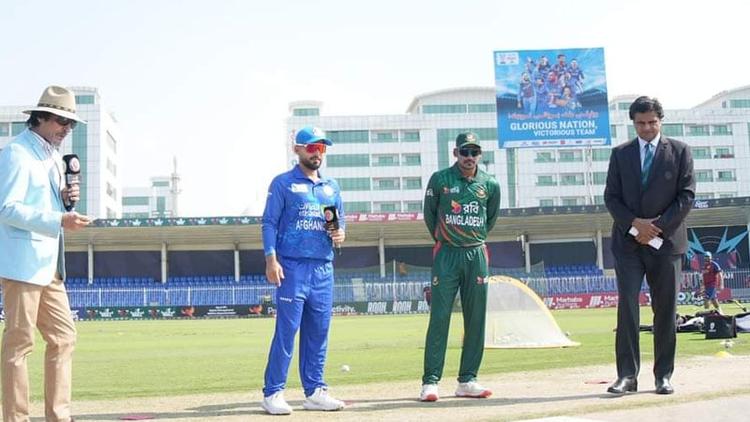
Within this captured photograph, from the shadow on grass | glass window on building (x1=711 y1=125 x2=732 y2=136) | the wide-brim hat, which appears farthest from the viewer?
glass window on building (x1=711 y1=125 x2=732 y2=136)

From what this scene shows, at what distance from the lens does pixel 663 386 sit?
6324 millimetres

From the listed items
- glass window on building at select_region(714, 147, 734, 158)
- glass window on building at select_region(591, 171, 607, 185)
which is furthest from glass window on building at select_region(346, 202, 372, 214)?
glass window on building at select_region(714, 147, 734, 158)

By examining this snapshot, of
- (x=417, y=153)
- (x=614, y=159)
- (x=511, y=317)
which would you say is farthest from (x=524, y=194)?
(x=614, y=159)

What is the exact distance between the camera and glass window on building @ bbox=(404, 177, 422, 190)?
8719 centimetres

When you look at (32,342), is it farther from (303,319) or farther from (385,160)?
(385,160)

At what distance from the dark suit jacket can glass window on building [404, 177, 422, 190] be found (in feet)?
263

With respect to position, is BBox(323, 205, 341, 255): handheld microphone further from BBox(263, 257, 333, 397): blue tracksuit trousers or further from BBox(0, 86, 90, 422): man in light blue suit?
BBox(0, 86, 90, 422): man in light blue suit

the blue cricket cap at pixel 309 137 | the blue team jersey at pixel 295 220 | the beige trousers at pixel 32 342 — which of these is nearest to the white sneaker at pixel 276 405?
the blue team jersey at pixel 295 220

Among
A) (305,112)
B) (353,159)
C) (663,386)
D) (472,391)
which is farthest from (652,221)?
(305,112)

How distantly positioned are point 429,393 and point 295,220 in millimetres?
1703

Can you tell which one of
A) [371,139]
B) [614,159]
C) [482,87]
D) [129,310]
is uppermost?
[482,87]

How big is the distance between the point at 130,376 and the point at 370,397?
4.11m

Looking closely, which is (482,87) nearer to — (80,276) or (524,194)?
(524,194)

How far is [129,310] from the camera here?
1678 inches
